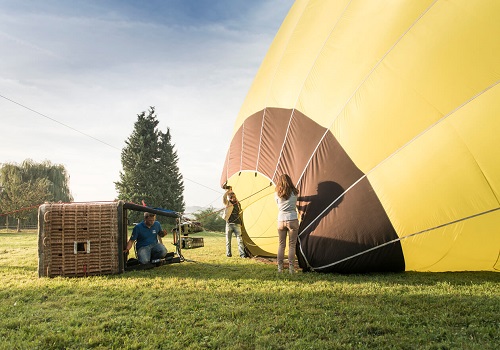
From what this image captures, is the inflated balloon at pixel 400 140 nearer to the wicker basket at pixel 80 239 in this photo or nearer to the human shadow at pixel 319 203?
the human shadow at pixel 319 203

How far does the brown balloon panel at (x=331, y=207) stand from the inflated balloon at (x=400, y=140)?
0.01 meters

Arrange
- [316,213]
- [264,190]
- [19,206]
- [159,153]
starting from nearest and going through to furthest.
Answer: [316,213] < [264,190] < [19,206] < [159,153]

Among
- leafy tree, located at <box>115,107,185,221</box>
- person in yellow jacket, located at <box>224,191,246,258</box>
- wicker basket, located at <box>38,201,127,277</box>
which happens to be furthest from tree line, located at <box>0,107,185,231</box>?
wicker basket, located at <box>38,201,127,277</box>

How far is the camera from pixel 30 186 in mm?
27406

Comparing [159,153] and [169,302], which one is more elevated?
[159,153]

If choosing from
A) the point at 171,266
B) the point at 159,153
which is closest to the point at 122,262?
the point at 171,266

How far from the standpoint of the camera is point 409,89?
500 cm

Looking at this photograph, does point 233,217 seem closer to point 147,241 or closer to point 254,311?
point 147,241

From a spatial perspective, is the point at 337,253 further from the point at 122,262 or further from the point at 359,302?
the point at 122,262

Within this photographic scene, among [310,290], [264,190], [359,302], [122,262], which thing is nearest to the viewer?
[359,302]

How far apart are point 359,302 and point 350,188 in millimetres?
1656

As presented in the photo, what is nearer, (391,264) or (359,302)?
(359,302)

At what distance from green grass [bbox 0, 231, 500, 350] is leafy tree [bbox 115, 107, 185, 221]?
25.7m

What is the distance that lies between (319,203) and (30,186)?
26.6 meters
